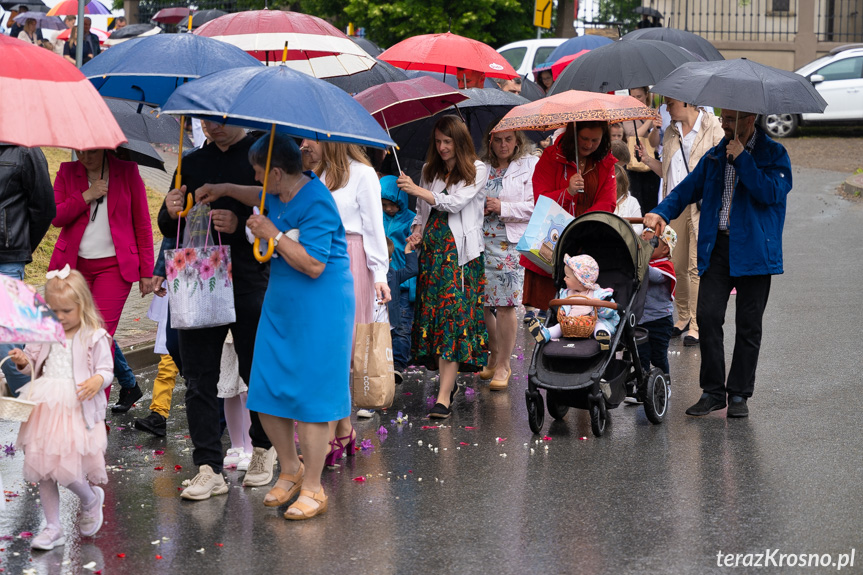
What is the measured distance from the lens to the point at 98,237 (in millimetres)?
7367

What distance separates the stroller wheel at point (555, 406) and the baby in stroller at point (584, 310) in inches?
15.2

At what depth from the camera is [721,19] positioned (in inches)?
1185

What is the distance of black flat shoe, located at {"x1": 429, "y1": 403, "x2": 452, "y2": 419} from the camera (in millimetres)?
7820

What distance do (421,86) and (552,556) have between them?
145 inches

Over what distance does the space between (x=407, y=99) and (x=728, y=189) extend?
2.22 meters

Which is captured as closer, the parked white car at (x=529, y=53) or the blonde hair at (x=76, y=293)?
the blonde hair at (x=76, y=293)

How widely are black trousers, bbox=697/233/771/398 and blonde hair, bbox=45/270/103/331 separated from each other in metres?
4.15

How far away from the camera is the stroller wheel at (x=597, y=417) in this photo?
23.7ft

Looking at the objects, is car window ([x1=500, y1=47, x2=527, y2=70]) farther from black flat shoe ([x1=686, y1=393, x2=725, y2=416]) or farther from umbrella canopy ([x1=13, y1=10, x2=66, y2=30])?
black flat shoe ([x1=686, y1=393, x2=725, y2=416])

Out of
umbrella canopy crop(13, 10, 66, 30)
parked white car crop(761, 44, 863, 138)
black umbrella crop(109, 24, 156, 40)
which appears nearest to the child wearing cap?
parked white car crop(761, 44, 863, 138)

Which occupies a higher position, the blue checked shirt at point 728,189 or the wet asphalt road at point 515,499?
the blue checked shirt at point 728,189

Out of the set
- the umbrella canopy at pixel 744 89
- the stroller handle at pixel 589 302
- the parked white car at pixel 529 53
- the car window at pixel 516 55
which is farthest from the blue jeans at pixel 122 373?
the car window at pixel 516 55

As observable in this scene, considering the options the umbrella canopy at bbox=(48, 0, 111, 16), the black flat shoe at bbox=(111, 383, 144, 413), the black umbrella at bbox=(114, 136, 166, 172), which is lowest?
the black flat shoe at bbox=(111, 383, 144, 413)

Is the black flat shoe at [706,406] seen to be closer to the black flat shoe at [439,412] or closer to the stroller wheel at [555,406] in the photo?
the stroller wheel at [555,406]
